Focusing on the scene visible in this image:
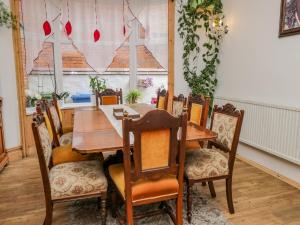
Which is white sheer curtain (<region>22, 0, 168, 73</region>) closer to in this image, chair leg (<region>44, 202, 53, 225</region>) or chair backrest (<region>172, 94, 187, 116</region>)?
chair backrest (<region>172, 94, 187, 116</region>)

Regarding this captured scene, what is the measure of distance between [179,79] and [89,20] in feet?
6.03

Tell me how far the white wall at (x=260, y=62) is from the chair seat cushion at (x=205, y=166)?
3.86 feet

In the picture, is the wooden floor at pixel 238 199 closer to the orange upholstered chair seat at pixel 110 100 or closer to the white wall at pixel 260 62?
the white wall at pixel 260 62

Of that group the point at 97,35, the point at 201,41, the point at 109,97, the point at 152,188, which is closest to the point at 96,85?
the point at 109,97

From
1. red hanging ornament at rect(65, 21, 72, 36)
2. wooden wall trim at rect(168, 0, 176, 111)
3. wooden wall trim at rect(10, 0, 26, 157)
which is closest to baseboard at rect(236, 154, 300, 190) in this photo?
wooden wall trim at rect(168, 0, 176, 111)

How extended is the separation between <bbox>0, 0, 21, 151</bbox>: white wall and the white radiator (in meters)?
3.19

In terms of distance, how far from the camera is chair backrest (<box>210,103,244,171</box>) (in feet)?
6.80

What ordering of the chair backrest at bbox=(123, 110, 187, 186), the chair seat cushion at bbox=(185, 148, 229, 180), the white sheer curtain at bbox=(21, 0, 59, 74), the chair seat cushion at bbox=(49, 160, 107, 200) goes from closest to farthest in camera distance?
the chair backrest at bbox=(123, 110, 187, 186)
the chair seat cushion at bbox=(49, 160, 107, 200)
the chair seat cushion at bbox=(185, 148, 229, 180)
the white sheer curtain at bbox=(21, 0, 59, 74)

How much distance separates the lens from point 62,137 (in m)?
2.90

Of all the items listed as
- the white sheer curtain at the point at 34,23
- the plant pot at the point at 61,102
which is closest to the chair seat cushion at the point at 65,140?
the plant pot at the point at 61,102

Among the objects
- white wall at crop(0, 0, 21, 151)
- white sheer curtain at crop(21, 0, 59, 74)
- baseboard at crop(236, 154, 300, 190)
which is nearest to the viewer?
baseboard at crop(236, 154, 300, 190)

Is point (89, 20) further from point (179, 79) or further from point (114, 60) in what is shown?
point (179, 79)

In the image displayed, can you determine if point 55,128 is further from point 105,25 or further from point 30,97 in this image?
point 105,25

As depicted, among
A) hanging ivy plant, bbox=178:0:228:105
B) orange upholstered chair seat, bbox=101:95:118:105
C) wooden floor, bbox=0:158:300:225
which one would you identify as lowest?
wooden floor, bbox=0:158:300:225
